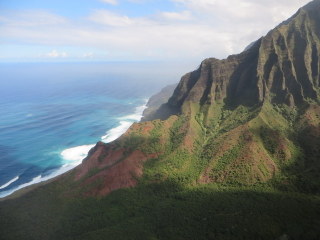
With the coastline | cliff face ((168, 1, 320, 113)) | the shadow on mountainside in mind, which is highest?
cliff face ((168, 1, 320, 113))

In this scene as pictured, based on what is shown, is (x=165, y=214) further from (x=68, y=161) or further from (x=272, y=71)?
(x=272, y=71)

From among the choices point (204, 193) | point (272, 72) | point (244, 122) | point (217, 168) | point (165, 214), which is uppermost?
point (272, 72)

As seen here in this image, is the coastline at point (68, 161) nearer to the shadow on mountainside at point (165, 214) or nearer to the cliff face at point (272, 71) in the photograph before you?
the shadow on mountainside at point (165, 214)

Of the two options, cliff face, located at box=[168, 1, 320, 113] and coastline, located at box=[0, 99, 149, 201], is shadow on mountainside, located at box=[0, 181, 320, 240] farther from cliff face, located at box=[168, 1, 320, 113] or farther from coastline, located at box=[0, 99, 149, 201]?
cliff face, located at box=[168, 1, 320, 113]

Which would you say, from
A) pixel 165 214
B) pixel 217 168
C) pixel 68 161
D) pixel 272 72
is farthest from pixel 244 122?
pixel 68 161

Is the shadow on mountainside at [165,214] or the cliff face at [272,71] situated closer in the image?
the shadow on mountainside at [165,214]

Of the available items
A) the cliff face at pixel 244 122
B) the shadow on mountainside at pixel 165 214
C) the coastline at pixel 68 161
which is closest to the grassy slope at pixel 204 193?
the shadow on mountainside at pixel 165 214

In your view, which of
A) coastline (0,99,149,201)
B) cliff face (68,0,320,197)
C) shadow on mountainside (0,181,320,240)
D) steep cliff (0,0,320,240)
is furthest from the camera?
coastline (0,99,149,201)

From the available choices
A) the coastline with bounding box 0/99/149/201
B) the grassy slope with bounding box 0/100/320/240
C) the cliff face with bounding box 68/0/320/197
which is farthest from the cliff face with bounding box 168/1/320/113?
the coastline with bounding box 0/99/149/201

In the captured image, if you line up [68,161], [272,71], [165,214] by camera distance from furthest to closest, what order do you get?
[68,161] < [272,71] < [165,214]
